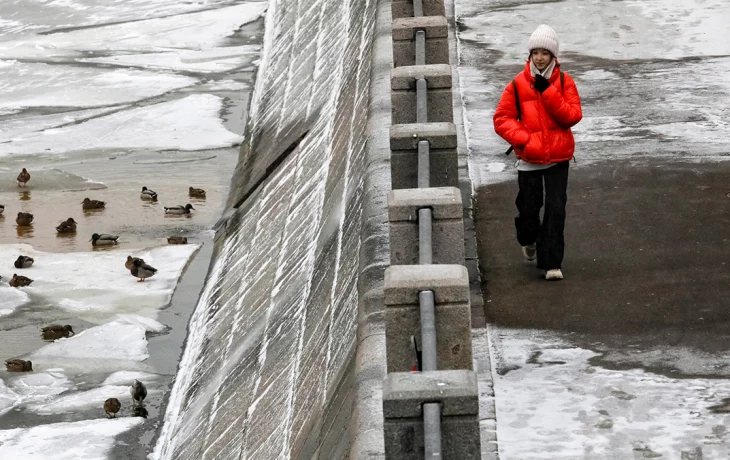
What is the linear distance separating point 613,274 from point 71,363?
20.8ft

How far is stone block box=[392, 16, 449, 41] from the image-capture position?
884 centimetres

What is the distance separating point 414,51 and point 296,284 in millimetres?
2771

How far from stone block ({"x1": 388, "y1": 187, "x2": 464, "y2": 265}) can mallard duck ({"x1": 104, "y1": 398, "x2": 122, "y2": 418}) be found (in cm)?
574

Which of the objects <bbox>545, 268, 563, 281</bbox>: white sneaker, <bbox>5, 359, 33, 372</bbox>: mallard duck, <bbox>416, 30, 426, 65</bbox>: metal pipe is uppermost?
<bbox>416, 30, 426, 65</bbox>: metal pipe

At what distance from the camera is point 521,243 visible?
25.0 feet

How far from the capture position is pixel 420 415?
4.27m

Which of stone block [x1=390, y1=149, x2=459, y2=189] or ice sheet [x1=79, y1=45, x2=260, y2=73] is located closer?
stone block [x1=390, y1=149, x2=459, y2=189]

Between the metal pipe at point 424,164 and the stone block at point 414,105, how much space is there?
83 cm

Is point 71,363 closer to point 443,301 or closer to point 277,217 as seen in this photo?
point 277,217

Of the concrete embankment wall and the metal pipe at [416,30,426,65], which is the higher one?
the metal pipe at [416,30,426,65]

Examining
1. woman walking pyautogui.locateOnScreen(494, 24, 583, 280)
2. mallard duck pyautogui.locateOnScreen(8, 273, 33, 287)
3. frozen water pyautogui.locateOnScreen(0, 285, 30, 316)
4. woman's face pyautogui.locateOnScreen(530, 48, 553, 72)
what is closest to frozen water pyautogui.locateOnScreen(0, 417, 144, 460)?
frozen water pyautogui.locateOnScreen(0, 285, 30, 316)

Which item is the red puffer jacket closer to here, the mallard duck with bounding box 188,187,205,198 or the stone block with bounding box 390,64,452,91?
the stone block with bounding box 390,64,452,91

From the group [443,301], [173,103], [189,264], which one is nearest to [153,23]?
[173,103]

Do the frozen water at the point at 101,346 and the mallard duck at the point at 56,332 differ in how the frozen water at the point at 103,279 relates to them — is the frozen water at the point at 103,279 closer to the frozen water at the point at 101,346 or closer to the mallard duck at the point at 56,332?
the frozen water at the point at 101,346
